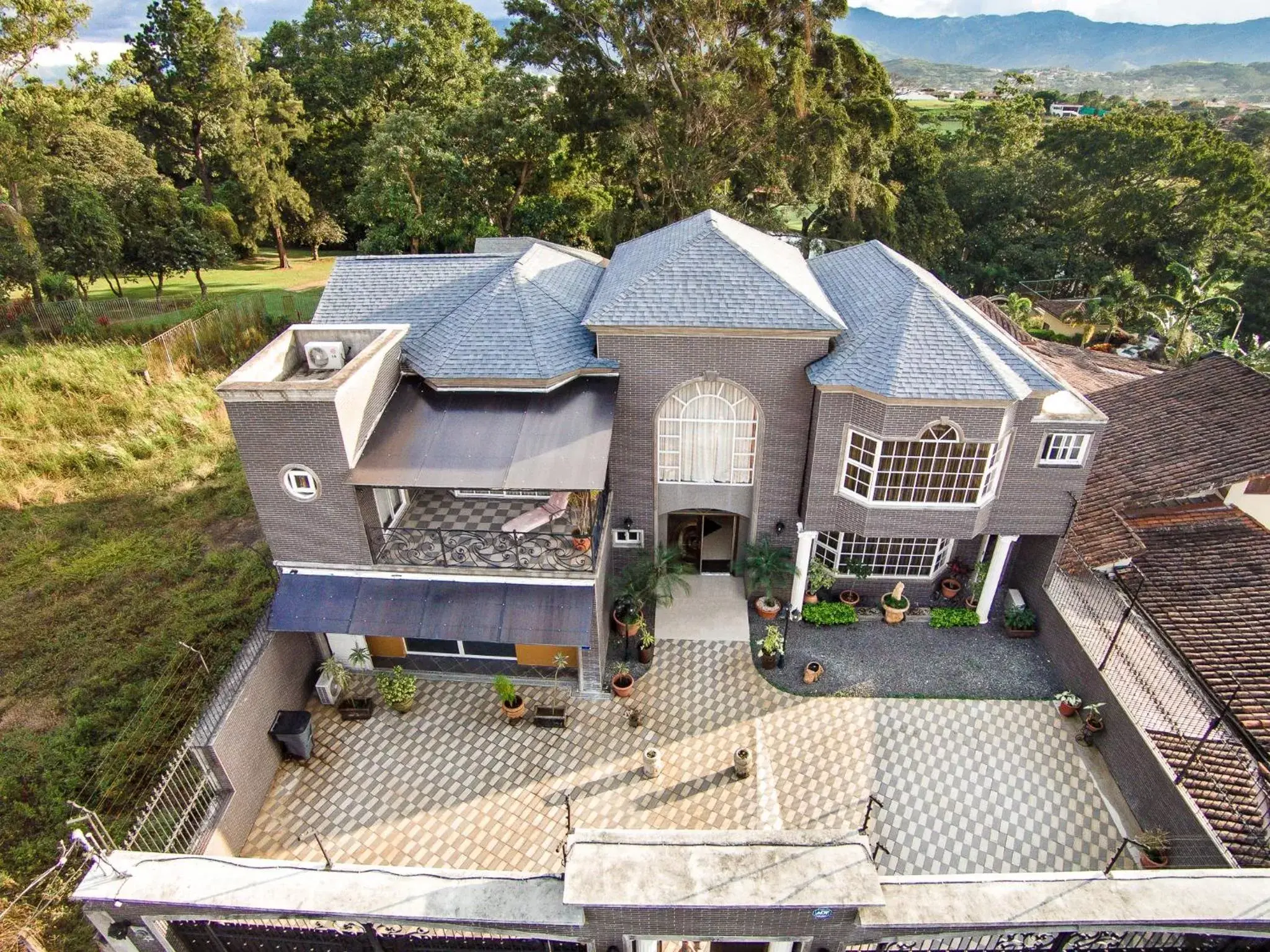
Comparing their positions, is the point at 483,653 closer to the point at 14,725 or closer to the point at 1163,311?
the point at 14,725

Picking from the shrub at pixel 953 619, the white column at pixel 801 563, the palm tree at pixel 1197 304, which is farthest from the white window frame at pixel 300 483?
the palm tree at pixel 1197 304

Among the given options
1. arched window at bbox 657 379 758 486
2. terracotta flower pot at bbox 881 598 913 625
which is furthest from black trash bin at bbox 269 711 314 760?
terracotta flower pot at bbox 881 598 913 625

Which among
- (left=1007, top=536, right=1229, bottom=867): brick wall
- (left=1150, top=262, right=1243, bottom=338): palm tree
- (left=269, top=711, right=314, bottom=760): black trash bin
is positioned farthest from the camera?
(left=1150, top=262, right=1243, bottom=338): palm tree

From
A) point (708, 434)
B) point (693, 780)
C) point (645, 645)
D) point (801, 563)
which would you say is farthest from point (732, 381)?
point (693, 780)

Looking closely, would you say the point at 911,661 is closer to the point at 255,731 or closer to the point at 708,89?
the point at 255,731

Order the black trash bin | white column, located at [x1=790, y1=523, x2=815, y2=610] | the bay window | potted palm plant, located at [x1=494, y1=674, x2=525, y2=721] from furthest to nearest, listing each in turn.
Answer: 1. white column, located at [x1=790, y1=523, x2=815, y2=610]
2. the bay window
3. potted palm plant, located at [x1=494, y1=674, x2=525, y2=721]
4. the black trash bin

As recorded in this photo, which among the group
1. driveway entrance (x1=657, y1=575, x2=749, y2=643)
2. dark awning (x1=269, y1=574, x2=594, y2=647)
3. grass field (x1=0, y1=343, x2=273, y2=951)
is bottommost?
driveway entrance (x1=657, y1=575, x2=749, y2=643)

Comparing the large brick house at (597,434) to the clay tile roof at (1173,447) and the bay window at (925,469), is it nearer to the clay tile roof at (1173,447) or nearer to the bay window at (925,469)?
the bay window at (925,469)

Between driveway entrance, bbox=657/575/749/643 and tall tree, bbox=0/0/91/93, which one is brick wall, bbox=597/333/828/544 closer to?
driveway entrance, bbox=657/575/749/643
